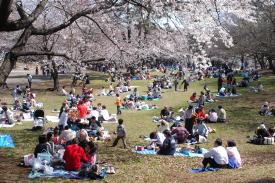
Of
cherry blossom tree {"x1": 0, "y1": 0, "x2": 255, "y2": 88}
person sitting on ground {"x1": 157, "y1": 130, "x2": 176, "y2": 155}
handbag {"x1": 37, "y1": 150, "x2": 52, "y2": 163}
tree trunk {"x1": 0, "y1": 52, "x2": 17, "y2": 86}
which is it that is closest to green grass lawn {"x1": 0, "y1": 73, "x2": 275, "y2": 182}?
person sitting on ground {"x1": 157, "y1": 130, "x2": 176, "y2": 155}

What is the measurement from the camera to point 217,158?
14336mm

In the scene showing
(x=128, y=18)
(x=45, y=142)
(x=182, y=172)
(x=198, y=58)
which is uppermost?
(x=128, y=18)

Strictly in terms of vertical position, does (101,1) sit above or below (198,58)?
above

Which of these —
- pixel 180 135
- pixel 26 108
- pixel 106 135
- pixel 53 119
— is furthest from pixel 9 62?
pixel 26 108

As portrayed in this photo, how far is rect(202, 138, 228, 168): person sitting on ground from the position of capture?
14292mm

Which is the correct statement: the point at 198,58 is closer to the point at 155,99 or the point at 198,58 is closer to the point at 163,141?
the point at 163,141

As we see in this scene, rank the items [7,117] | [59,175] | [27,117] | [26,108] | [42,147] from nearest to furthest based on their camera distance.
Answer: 1. [59,175]
2. [42,147]
3. [7,117]
4. [27,117]
5. [26,108]

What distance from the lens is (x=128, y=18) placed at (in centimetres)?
1544

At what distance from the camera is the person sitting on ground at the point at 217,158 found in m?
14.3

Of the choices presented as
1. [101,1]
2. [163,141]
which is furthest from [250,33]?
[101,1]

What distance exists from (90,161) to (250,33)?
3125 cm

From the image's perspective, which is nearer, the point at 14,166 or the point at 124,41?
the point at 14,166

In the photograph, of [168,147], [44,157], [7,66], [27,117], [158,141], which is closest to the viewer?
[7,66]

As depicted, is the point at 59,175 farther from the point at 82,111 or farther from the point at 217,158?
the point at 82,111
